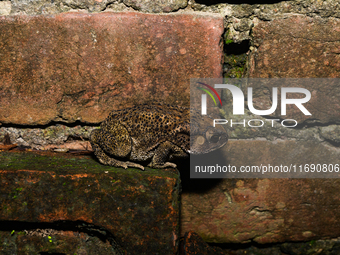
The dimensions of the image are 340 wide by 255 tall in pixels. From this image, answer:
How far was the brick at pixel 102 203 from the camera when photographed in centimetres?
146

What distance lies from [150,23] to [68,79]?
648 millimetres

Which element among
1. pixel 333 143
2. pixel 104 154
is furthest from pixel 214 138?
pixel 333 143

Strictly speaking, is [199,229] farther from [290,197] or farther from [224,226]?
[290,197]

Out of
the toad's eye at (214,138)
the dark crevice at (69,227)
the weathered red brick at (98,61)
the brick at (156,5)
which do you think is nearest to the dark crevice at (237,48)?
the weathered red brick at (98,61)

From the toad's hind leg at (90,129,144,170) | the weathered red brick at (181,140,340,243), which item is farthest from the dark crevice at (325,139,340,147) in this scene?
the toad's hind leg at (90,129,144,170)

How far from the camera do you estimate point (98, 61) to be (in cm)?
176

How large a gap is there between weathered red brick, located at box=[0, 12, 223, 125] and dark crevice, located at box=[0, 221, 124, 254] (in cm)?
67

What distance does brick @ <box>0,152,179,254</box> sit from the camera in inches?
57.7

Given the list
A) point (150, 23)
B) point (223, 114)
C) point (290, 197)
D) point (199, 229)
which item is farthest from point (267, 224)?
point (150, 23)

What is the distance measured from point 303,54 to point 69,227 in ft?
5.88

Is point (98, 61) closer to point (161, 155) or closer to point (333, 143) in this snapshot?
point (161, 155)

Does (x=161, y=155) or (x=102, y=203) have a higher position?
(x=161, y=155)

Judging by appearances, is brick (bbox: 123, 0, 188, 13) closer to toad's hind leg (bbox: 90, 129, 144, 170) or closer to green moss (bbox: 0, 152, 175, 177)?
toad's hind leg (bbox: 90, 129, 144, 170)

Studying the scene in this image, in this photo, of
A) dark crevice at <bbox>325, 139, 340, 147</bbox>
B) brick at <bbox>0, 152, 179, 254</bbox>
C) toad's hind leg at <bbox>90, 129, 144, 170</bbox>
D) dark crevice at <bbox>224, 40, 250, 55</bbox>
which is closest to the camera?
brick at <bbox>0, 152, 179, 254</bbox>
